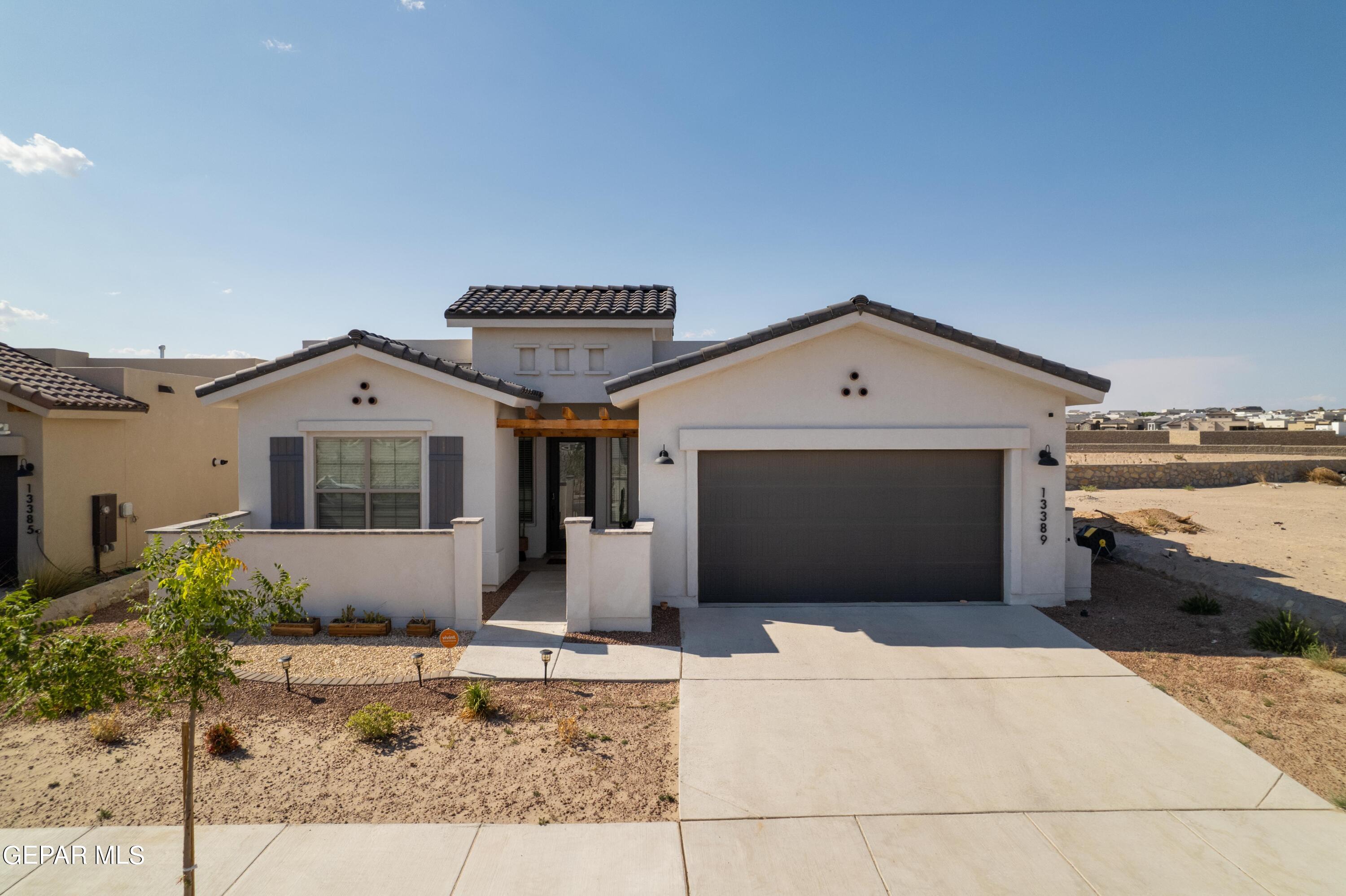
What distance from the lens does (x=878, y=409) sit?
9133 millimetres

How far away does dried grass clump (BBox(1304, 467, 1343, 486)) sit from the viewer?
23.8 meters

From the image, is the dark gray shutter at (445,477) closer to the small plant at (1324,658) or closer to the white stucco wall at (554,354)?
the white stucco wall at (554,354)

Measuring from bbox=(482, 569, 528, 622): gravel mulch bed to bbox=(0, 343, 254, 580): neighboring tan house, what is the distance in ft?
18.6

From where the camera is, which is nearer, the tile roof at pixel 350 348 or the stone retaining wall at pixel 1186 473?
the tile roof at pixel 350 348

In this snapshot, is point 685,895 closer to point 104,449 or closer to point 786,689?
point 786,689

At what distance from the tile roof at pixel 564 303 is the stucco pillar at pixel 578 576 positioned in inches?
222

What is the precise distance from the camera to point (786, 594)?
917 cm

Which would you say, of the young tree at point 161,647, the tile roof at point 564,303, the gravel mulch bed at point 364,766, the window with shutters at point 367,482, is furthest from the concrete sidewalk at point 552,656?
the tile roof at point 564,303

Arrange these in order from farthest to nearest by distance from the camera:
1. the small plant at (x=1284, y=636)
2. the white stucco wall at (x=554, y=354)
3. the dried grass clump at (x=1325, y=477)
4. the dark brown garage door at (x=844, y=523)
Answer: the dried grass clump at (x=1325, y=477)
the white stucco wall at (x=554, y=354)
the dark brown garage door at (x=844, y=523)
the small plant at (x=1284, y=636)

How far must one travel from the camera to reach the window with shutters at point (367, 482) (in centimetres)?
977

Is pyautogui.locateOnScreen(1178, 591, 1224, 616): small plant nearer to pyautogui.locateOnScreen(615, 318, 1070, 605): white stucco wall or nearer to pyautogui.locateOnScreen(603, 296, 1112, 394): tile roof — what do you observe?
pyautogui.locateOnScreen(615, 318, 1070, 605): white stucco wall

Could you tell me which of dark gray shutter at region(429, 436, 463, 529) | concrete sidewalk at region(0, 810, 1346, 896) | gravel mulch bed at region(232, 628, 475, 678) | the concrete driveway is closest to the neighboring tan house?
gravel mulch bed at region(232, 628, 475, 678)

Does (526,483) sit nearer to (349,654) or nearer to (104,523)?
(349,654)

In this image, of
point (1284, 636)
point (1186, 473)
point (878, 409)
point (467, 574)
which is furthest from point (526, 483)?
point (1186, 473)
